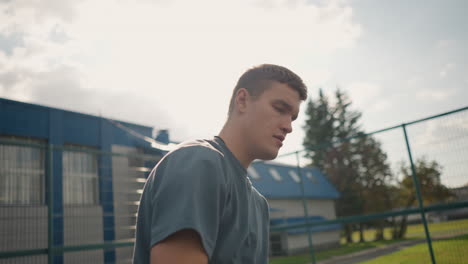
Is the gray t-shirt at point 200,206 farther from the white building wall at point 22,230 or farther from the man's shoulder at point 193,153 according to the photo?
the white building wall at point 22,230

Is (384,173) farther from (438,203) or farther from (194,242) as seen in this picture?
(194,242)

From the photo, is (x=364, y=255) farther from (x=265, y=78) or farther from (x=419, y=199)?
(x=265, y=78)

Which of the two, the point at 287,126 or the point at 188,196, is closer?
the point at 188,196

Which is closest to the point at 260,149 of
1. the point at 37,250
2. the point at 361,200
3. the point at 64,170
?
the point at 37,250

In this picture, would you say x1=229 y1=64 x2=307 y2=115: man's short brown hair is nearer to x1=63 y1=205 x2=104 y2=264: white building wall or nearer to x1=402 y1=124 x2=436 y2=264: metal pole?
x1=63 y1=205 x2=104 y2=264: white building wall

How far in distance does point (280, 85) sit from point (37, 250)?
5441mm

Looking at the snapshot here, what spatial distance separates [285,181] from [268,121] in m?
21.4

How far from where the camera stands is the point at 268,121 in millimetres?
1469

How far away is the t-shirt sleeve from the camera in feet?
2.90

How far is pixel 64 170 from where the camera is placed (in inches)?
312

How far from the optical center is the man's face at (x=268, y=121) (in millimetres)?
1456

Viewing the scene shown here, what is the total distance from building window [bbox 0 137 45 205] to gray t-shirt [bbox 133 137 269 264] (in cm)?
595

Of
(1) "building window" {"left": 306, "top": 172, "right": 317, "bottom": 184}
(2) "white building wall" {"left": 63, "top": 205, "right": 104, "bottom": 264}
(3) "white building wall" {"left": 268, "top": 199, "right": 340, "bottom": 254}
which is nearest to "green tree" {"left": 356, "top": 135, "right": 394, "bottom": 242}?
(3) "white building wall" {"left": 268, "top": 199, "right": 340, "bottom": 254}

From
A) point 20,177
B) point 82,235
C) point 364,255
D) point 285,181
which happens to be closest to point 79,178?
point 20,177
